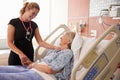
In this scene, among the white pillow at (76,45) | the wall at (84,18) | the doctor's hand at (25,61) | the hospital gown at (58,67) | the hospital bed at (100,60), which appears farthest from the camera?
the wall at (84,18)

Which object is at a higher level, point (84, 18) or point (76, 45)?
point (84, 18)

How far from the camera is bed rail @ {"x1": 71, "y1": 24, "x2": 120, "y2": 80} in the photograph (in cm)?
180

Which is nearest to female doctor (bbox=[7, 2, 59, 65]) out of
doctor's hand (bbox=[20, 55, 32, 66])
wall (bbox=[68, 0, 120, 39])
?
doctor's hand (bbox=[20, 55, 32, 66])

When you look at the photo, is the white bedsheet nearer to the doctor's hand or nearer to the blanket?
the blanket

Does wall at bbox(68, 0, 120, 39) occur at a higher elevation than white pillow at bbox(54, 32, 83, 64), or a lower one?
higher

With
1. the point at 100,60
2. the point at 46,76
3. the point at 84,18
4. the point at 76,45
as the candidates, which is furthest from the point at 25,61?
the point at 84,18

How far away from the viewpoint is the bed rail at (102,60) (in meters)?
1.80

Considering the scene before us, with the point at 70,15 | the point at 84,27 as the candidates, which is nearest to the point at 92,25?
the point at 84,27

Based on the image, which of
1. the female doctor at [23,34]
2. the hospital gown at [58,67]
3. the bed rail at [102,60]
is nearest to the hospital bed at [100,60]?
the bed rail at [102,60]

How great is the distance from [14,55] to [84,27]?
109 centimetres

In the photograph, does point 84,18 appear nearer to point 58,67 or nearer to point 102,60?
point 58,67

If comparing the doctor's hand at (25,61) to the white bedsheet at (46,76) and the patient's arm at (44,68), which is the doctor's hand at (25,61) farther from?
the white bedsheet at (46,76)

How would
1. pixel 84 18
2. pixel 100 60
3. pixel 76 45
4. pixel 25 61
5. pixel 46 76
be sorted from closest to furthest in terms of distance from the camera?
pixel 100 60, pixel 46 76, pixel 76 45, pixel 25 61, pixel 84 18

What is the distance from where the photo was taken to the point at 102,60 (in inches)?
73.9
